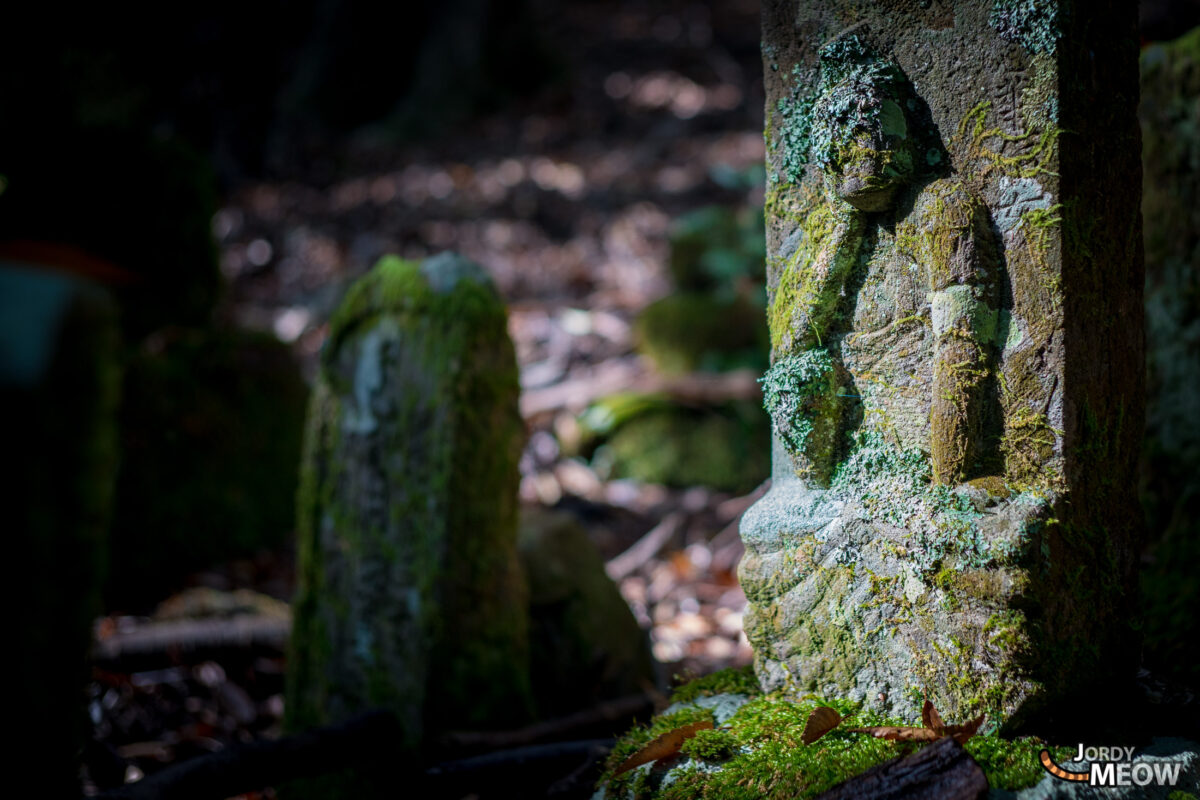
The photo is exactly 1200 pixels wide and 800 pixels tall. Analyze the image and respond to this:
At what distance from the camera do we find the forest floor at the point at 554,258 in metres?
3.75

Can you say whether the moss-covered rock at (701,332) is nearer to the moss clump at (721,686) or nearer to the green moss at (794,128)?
the moss clump at (721,686)

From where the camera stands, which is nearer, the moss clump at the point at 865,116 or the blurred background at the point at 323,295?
the moss clump at the point at 865,116

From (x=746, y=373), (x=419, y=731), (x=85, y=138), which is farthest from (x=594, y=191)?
(x=419, y=731)

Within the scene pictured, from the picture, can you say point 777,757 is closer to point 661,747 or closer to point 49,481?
point 661,747

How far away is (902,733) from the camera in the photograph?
1.77m

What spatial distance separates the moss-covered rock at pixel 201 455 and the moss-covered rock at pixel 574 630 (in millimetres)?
2283

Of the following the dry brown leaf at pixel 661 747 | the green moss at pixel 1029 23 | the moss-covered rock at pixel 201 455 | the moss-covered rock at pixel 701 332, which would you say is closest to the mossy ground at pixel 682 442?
the moss-covered rock at pixel 701 332

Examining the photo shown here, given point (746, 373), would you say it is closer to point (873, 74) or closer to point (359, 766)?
point (359, 766)

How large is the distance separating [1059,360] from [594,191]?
797 centimetres

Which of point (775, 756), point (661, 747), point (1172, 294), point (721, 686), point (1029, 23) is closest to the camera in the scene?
point (1029, 23)

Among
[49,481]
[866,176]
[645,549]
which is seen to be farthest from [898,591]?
[645,549]

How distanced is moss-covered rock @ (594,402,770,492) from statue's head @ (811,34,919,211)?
11.7ft

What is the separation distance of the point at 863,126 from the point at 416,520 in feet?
5.79

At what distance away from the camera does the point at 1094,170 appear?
1.79m
